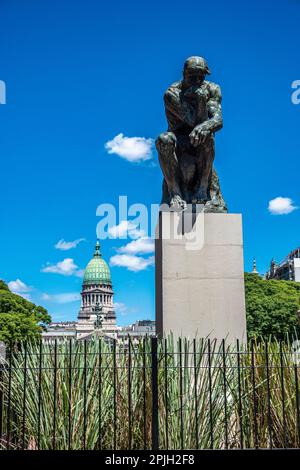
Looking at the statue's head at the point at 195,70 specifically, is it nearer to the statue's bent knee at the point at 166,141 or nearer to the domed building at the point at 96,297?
the statue's bent knee at the point at 166,141

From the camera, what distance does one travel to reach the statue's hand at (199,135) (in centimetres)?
1000

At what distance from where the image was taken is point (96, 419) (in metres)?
7.28

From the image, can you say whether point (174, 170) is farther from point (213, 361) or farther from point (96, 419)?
point (96, 419)

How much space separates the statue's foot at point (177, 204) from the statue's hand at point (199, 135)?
40.6 inches

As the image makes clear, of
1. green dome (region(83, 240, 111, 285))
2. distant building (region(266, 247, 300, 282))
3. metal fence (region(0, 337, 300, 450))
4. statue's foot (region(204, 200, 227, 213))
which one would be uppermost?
green dome (region(83, 240, 111, 285))

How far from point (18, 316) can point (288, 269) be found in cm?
6187

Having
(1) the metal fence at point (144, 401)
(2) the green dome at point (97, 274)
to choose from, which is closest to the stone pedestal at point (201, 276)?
(1) the metal fence at point (144, 401)

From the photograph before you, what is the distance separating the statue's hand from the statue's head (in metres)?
0.87

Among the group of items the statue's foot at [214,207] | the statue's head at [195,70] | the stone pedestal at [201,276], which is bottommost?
the stone pedestal at [201,276]

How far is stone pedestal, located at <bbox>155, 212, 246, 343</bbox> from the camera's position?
9.66 metres

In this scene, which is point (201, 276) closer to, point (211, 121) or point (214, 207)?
point (214, 207)

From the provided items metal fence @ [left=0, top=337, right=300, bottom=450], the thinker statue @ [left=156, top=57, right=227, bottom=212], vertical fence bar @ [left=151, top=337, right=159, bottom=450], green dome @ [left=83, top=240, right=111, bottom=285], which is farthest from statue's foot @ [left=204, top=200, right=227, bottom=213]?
green dome @ [left=83, top=240, right=111, bottom=285]

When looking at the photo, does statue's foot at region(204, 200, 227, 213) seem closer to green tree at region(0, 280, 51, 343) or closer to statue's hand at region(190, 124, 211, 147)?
statue's hand at region(190, 124, 211, 147)

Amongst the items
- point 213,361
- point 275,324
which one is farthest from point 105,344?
point 275,324
